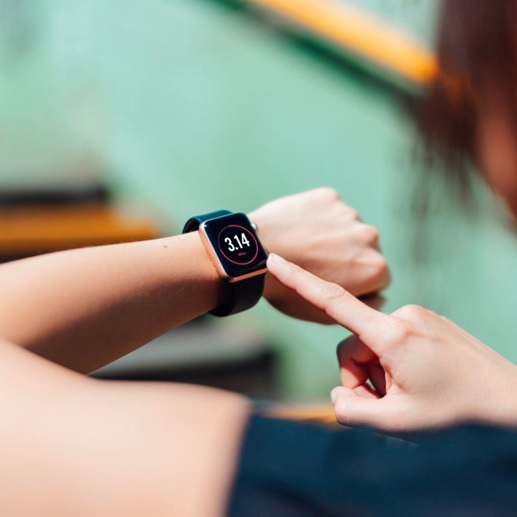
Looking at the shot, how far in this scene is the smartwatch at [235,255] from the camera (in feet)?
2.95

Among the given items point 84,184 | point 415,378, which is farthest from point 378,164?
point 415,378

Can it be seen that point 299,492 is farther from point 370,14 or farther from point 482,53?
point 370,14

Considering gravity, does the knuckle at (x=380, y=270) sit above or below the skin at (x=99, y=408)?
above

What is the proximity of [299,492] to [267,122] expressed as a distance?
1956 mm

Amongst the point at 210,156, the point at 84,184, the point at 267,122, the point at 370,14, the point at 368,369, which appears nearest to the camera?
the point at 368,369

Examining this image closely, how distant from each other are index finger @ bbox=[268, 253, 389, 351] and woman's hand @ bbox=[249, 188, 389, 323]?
7.8 inches

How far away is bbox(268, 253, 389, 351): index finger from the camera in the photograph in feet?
2.24

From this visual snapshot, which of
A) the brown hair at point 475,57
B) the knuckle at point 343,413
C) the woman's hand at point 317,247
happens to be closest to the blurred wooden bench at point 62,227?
the woman's hand at point 317,247

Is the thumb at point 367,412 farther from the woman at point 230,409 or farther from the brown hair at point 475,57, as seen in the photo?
the brown hair at point 475,57

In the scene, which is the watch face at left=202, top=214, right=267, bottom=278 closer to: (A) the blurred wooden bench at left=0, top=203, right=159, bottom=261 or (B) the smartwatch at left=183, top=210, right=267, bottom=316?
(B) the smartwatch at left=183, top=210, right=267, bottom=316

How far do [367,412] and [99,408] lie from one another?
0.28 metres

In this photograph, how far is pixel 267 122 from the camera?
2254mm

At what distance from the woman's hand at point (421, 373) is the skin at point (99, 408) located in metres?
0.22

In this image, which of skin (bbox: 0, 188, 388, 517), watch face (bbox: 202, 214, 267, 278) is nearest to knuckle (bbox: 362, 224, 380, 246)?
watch face (bbox: 202, 214, 267, 278)
